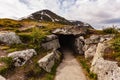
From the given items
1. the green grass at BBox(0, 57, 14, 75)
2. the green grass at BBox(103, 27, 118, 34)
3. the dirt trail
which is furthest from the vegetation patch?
the green grass at BBox(103, 27, 118, 34)

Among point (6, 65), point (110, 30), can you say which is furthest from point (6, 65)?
point (110, 30)

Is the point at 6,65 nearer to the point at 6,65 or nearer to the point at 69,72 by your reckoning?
the point at 6,65

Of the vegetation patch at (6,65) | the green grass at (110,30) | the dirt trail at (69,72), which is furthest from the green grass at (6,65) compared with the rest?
the green grass at (110,30)

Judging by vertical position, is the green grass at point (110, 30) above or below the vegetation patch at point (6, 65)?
above

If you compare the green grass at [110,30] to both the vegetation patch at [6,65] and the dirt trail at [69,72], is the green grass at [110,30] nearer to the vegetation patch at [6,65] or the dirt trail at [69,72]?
the dirt trail at [69,72]

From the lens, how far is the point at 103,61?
29719 millimetres

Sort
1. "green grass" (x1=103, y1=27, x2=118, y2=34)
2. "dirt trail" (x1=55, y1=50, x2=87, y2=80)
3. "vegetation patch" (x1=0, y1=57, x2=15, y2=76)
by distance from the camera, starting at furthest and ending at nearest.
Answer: "green grass" (x1=103, y1=27, x2=118, y2=34), "dirt trail" (x1=55, y1=50, x2=87, y2=80), "vegetation patch" (x1=0, y1=57, x2=15, y2=76)

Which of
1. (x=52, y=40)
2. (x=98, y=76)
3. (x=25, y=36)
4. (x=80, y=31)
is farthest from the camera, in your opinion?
(x=80, y=31)

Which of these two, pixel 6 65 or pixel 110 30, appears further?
pixel 110 30

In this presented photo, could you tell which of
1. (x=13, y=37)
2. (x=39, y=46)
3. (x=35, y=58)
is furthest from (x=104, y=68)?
(x=13, y=37)

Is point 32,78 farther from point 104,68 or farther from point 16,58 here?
point 104,68

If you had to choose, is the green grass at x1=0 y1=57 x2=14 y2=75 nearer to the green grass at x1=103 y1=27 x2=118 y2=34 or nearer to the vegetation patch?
the vegetation patch

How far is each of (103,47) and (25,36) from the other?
19283 mm

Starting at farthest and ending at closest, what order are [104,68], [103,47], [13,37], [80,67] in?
[13,37] → [80,67] → [103,47] → [104,68]
